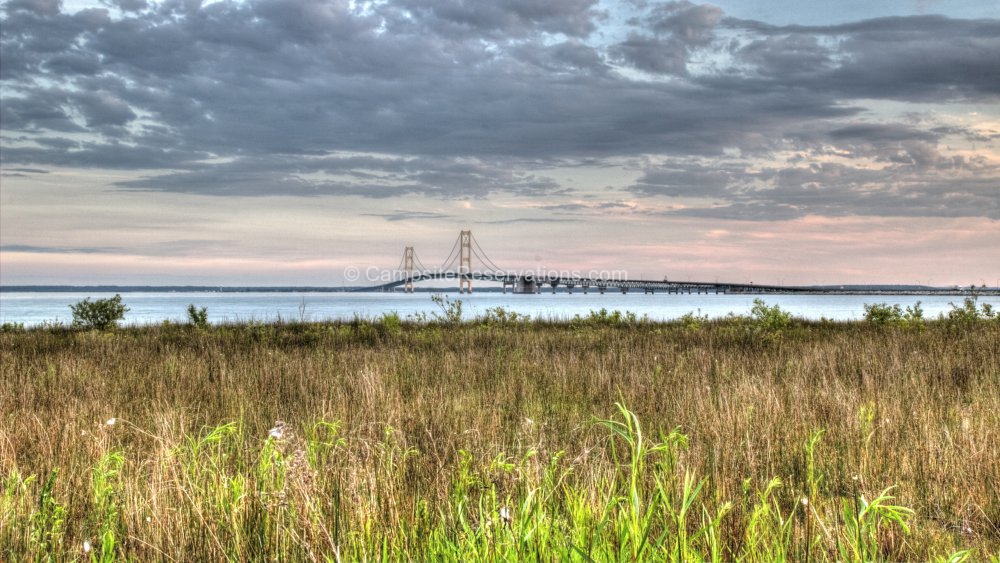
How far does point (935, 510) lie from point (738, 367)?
649 cm

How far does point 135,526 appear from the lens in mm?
3631

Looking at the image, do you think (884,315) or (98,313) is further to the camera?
(98,313)

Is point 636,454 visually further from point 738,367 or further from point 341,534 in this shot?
point 738,367

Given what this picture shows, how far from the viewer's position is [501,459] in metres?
4.24

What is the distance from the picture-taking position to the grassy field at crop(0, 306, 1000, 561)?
312 cm

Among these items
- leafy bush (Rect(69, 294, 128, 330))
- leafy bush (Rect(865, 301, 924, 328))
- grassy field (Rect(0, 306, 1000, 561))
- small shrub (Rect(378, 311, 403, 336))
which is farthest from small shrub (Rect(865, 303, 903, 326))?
leafy bush (Rect(69, 294, 128, 330))

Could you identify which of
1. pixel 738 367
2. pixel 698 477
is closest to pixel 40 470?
pixel 698 477

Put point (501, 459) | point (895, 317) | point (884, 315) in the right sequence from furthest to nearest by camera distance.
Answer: point (884, 315) → point (895, 317) → point (501, 459)

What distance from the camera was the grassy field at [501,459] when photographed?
3117 mm

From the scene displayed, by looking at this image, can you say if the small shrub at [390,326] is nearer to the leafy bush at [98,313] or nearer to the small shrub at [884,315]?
the leafy bush at [98,313]

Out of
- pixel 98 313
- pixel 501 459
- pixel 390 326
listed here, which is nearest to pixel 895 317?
pixel 390 326

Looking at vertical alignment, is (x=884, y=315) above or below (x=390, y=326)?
above

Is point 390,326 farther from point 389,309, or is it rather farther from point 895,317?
point 389,309

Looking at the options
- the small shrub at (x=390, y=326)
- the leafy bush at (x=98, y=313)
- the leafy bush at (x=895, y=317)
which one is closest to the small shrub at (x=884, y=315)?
the leafy bush at (x=895, y=317)
